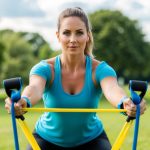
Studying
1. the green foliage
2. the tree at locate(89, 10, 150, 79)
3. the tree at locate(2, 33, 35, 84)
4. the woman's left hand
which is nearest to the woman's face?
the woman's left hand

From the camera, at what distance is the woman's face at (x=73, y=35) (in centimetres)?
446

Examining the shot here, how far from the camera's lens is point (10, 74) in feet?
266

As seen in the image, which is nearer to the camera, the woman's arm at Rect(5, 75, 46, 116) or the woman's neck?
the woman's arm at Rect(5, 75, 46, 116)

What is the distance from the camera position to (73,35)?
445cm

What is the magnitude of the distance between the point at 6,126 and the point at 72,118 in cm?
1092

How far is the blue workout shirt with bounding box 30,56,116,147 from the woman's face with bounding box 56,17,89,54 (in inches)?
9.2

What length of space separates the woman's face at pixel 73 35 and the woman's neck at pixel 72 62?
11 centimetres

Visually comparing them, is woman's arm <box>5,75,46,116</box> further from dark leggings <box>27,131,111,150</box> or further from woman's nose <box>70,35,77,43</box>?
dark leggings <box>27,131,111,150</box>

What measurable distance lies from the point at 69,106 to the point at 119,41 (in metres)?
56.3

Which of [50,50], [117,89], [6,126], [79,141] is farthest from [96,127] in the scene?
[50,50]

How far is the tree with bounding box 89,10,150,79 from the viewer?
193ft

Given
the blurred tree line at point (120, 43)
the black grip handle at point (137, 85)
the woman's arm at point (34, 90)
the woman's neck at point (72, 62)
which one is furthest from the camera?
the blurred tree line at point (120, 43)

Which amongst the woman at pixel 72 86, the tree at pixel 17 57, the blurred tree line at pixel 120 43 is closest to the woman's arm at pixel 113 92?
the woman at pixel 72 86

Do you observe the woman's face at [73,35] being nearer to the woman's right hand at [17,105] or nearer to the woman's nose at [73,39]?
the woman's nose at [73,39]
